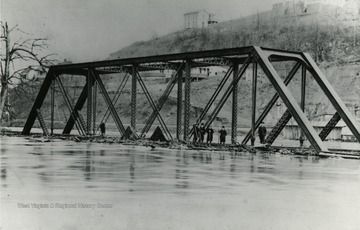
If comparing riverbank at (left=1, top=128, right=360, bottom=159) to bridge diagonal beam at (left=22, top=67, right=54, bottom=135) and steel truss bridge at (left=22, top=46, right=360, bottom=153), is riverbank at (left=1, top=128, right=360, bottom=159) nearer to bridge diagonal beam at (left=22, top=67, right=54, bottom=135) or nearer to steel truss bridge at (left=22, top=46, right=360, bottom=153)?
steel truss bridge at (left=22, top=46, right=360, bottom=153)

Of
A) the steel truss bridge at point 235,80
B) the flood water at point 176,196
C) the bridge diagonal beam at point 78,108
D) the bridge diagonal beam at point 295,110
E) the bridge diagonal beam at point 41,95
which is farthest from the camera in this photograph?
the bridge diagonal beam at point 41,95

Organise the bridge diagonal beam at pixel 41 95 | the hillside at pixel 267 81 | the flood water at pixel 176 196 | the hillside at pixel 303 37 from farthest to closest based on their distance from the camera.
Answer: the hillside at pixel 303 37
the hillside at pixel 267 81
the bridge diagonal beam at pixel 41 95
the flood water at pixel 176 196

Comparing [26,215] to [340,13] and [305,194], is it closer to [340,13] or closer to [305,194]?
[305,194]

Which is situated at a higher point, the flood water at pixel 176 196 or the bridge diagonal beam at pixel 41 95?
the bridge diagonal beam at pixel 41 95

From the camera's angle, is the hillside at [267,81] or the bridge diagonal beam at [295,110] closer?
the bridge diagonal beam at [295,110]

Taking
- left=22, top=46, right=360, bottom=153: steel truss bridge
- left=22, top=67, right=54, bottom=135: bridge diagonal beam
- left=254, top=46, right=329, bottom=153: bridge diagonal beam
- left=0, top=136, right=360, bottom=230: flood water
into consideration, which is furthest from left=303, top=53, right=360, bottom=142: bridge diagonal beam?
left=22, top=67, right=54, bottom=135: bridge diagonal beam

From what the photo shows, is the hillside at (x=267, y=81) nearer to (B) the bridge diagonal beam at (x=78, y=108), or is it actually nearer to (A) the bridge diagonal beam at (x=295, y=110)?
(B) the bridge diagonal beam at (x=78, y=108)

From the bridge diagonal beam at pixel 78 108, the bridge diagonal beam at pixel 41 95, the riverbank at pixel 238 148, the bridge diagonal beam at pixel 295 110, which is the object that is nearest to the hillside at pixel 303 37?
the bridge diagonal beam at pixel 78 108

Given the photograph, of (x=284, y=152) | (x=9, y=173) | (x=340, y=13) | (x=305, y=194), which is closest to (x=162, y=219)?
(x=305, y=194)

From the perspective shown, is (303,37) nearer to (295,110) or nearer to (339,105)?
(339,105)
